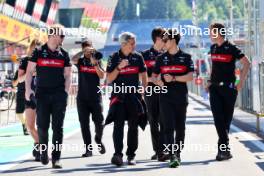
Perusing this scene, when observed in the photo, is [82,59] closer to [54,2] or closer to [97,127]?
[97,127]

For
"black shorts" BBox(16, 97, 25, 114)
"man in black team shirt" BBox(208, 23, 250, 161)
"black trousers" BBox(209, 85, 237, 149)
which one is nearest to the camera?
"man in black team shirt" BBox(208, 23, 250, 161)

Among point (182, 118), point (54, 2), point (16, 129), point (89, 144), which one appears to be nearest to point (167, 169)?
point (182, 118)

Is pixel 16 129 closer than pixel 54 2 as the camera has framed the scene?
Yes

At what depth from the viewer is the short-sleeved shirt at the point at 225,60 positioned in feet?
36.8

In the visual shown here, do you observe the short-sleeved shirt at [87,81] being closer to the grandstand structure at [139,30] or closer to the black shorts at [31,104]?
the black shorts at [31,104]

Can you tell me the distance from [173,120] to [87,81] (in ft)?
6.19

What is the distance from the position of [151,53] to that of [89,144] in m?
1.74

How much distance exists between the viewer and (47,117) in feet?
35.0

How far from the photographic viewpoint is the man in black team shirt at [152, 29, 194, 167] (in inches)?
416

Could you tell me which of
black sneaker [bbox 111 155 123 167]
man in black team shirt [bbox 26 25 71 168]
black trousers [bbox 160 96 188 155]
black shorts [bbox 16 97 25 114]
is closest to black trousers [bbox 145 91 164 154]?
black trousers [bbox 160 96 188 155]

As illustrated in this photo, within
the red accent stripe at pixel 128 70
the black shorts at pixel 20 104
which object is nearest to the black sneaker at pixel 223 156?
the red accent stripe at pixel 128 70

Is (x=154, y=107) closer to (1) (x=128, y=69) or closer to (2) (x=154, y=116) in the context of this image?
(2) (x=154, y=116)

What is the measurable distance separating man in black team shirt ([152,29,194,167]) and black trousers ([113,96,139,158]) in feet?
→ 1.54

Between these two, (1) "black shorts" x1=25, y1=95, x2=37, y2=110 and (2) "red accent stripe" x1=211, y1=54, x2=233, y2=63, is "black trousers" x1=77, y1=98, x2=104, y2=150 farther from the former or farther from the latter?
(2) "red accent stripe" x1=211, y1=54, x2=233, y2=63
